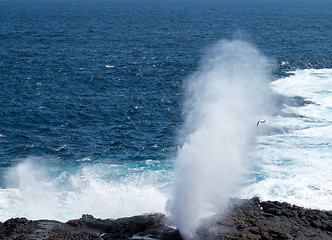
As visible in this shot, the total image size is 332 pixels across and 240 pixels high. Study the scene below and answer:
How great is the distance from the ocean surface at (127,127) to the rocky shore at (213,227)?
435cm

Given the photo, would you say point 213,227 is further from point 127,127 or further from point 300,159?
point 127,127

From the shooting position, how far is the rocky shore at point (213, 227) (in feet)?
126

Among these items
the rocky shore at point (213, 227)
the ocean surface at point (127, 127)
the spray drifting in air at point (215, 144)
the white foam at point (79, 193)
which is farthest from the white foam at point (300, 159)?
the white foam at point (79, 193)

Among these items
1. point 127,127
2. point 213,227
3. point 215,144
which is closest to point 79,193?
point 215,144

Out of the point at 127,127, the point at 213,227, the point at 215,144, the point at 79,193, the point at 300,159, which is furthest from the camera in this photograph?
the point at 127,127

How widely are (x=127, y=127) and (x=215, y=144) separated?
26.1 m

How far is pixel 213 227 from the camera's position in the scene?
39031 millimetres

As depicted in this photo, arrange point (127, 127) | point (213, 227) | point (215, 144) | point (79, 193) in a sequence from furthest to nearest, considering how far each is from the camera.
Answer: point (127, 127) → point (79, 193) → point (215, 144) → point (213, 227)

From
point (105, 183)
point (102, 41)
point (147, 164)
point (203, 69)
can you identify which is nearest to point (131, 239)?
point (105, 183)

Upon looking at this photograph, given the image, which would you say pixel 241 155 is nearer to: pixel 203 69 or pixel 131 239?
pixel 131 239

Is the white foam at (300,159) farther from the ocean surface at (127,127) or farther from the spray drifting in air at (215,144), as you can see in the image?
the spray drifting in air at (215,144)

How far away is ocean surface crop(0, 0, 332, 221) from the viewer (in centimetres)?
5156

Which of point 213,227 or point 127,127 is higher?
point 127,127

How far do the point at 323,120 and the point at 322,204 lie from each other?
27.9 m
